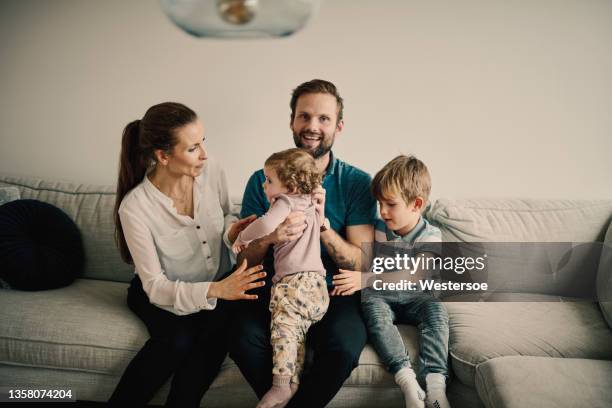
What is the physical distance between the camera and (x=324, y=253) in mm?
1843

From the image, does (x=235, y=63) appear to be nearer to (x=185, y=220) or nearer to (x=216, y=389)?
(x=185, y=220)

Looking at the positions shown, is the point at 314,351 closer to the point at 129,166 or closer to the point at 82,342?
the point at 82,342

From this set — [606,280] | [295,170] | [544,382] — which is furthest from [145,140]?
[606,280]

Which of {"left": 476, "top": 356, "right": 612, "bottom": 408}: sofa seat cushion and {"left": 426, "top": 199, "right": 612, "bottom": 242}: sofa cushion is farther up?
{"left": 426, "top": 199, "right": 612, "bottom": 242}: sofa cushion

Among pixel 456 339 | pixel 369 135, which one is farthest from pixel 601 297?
pixel 369 135

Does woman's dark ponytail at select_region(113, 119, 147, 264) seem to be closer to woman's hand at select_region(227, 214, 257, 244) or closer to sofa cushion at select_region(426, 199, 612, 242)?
woman's hand at select_region(227, 214, 257, 244)

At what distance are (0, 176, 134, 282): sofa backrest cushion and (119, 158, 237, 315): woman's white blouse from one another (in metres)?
0.45

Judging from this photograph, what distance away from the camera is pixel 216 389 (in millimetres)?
1626

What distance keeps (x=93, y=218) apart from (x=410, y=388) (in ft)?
5.19

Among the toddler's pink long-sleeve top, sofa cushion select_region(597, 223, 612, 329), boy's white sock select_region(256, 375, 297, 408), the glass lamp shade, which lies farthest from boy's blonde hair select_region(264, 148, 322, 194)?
sofa cushion select_region(597, 223, 612, 329)

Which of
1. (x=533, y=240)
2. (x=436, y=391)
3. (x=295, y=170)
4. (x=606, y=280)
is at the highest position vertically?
(x=295, y=170)

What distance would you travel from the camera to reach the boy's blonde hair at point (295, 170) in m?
1.56

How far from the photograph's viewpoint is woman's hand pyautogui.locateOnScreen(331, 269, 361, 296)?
1.74 meters

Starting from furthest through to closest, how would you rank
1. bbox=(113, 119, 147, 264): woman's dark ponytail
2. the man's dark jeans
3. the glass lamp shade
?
bbox=(113, 119, 147, 264): woman's dark ponytail → the man's dark jeans → the glass lamp shade
